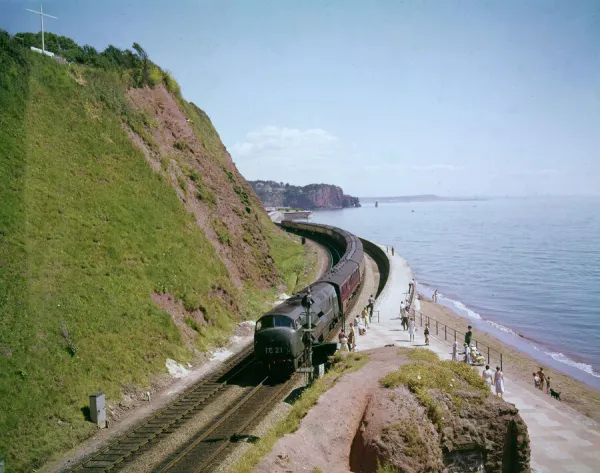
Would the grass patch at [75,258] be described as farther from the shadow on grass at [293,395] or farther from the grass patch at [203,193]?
the shadow on grass at [293,395]

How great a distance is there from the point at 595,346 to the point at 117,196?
3897 centimetres

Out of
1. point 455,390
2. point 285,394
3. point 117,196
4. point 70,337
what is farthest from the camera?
point 117,196

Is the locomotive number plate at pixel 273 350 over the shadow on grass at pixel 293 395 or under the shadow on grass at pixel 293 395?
over

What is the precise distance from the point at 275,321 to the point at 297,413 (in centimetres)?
750

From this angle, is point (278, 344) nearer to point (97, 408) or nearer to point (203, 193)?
point (97, 408)

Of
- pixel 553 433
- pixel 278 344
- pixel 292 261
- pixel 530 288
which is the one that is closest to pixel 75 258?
pixel 278 344

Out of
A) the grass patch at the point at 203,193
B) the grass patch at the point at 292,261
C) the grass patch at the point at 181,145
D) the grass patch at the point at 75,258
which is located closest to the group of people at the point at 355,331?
the grass patch at the point at 75,258

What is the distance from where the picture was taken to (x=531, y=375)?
1182 inches

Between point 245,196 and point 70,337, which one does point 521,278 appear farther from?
point 70,337

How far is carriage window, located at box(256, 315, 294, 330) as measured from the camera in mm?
20328

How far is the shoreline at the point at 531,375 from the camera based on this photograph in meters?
25.2

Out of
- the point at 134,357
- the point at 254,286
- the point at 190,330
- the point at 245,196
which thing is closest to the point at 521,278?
the point at 245,196

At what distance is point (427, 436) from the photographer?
1192 cm

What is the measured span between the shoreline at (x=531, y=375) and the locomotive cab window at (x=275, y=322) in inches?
434
